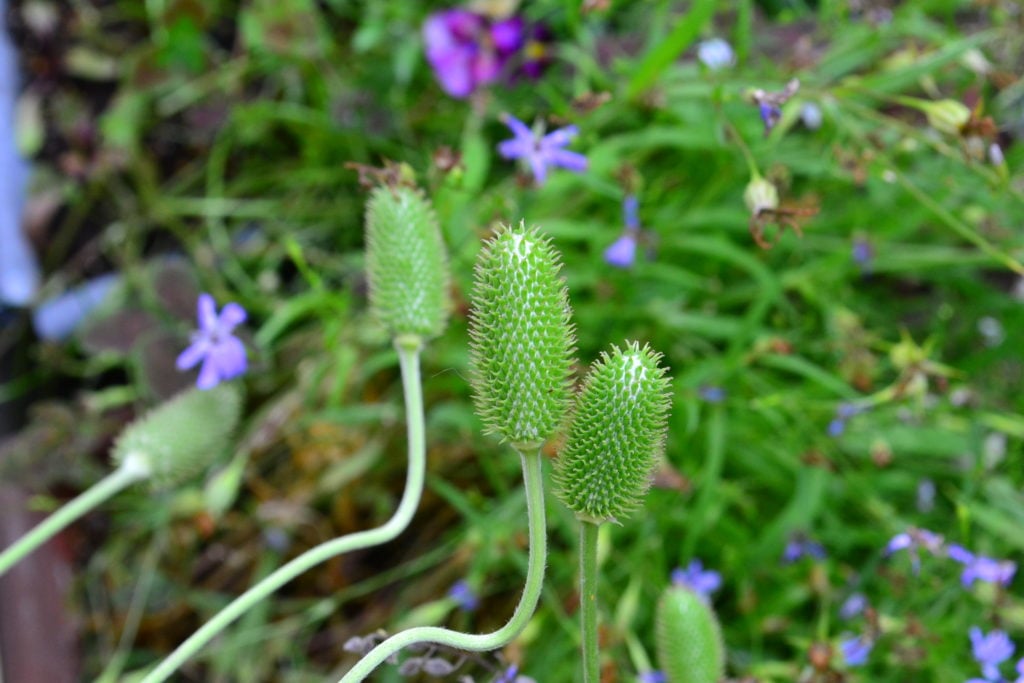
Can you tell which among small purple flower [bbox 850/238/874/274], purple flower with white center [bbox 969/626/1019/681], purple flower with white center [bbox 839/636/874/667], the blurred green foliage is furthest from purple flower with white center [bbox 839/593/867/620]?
small purple flower [bbox 850/238/874/274]

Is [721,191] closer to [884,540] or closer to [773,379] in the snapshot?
[773,379]

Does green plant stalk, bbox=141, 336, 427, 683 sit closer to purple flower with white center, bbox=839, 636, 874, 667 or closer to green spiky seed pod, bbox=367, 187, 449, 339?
green spiky seed pod, bbox=367, 187, 449, 339

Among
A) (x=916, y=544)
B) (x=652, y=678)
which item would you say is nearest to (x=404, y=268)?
(x=652, y=678)

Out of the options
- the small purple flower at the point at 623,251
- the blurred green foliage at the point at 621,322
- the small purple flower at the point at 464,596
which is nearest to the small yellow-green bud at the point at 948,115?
the blurred green foliage at the point at 621,322

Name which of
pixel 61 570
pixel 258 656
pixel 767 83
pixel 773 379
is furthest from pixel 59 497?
pixel 767 83

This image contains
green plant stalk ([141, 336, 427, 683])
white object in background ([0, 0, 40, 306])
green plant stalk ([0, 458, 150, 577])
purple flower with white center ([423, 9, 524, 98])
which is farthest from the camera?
white object in background ([0, 0, 40, 306])
